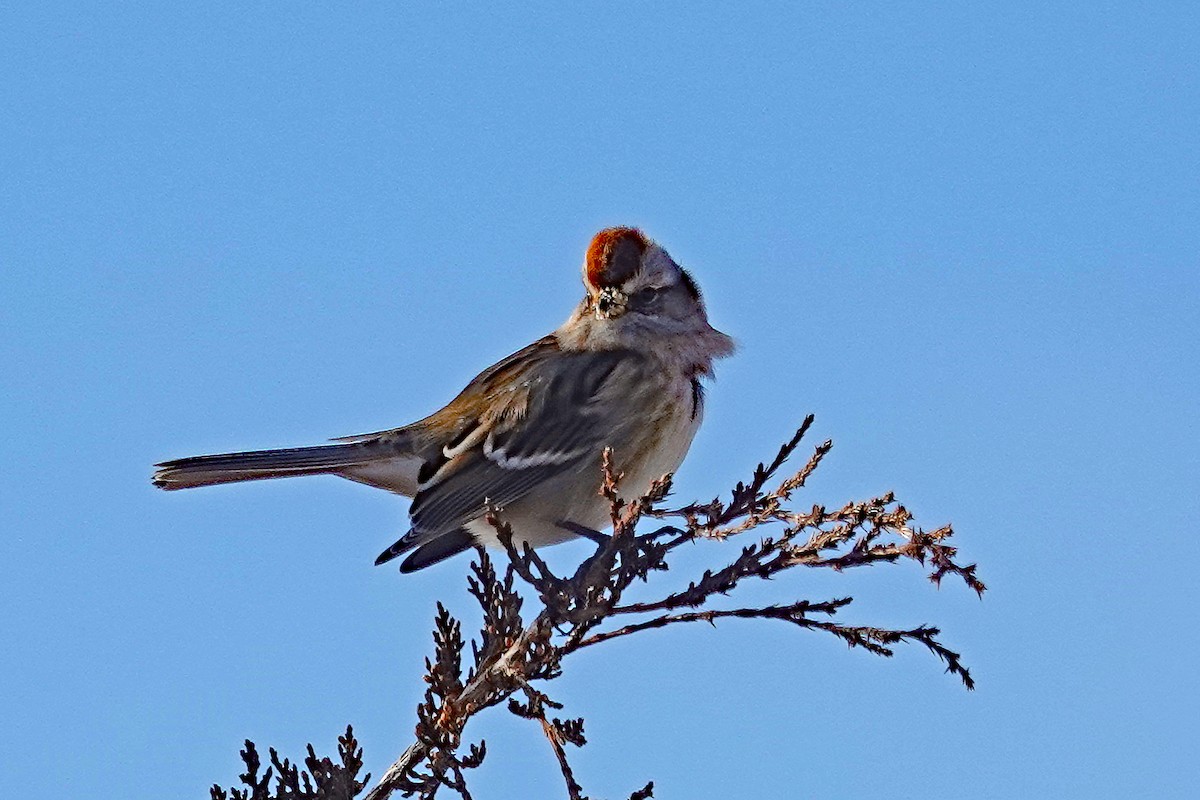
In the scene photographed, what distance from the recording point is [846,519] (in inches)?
149

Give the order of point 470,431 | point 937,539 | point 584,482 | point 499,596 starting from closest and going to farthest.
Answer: point 937,539 → point 499,596 → point 584,482 → point 470,431

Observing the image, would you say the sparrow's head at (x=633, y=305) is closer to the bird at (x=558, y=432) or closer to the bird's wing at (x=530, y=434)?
the bird at (x=558, y=432)

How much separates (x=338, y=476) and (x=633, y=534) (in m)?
2.54

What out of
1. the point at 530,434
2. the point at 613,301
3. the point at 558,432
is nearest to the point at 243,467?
the point at 530,434

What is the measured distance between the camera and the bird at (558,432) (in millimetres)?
5531

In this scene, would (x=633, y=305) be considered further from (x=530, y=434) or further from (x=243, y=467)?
(x=243, y=467)

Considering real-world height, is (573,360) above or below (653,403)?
above

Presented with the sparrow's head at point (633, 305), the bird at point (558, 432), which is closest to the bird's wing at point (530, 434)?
the bird at point (558, 432)

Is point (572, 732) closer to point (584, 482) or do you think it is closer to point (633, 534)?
point (633, 534)

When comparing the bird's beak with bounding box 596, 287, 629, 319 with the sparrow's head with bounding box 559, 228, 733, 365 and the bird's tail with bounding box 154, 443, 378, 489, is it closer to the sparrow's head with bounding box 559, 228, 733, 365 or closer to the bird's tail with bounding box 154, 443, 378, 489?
the sparrow's head with bounding box 559, 228, 733, 365

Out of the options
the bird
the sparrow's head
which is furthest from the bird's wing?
the sparrow's head

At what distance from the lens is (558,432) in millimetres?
5672

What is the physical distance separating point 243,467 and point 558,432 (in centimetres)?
138

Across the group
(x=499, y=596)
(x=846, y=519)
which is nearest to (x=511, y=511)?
(x=499, y=596)
